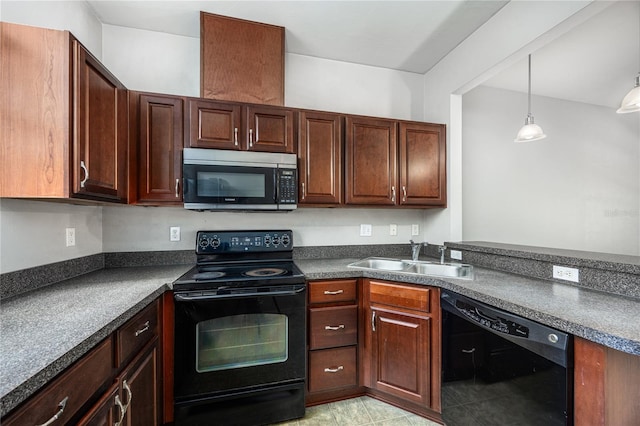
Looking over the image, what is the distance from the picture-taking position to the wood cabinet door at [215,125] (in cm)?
189

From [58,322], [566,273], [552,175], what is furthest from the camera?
[552,175]

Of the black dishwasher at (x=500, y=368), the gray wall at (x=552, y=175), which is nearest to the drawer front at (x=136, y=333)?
the black dishwasher at (x=500, y=368)

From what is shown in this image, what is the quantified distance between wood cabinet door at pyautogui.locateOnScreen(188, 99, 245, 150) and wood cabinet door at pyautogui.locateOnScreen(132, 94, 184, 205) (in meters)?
0.09

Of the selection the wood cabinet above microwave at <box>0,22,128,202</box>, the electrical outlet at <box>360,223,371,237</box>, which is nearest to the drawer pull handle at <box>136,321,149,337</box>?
the wood cabinet above microwave at <box>0,22,128,202</box>

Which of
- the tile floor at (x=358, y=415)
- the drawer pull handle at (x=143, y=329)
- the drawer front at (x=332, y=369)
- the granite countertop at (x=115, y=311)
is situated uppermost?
the granite countertop at (x=115, y=311)

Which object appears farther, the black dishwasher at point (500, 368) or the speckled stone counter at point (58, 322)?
the black dishwasher at point (500, 368)

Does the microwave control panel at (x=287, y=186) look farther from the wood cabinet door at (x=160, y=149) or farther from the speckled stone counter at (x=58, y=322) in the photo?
the speckled stone counter at (x=58, y=322)

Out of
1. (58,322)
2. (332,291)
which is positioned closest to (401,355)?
(332,291)

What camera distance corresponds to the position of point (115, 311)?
1.09 metres

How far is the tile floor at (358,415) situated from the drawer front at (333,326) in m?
0.42

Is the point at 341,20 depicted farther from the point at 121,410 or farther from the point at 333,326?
the point at 121,410

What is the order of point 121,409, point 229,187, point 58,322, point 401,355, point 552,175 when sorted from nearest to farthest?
1. point 58,322
2. point 121,409
3. point 401,355
4. point 229,187
5. point 552,175

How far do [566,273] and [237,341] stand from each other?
1914 millimetres

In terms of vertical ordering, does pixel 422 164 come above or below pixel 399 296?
above
